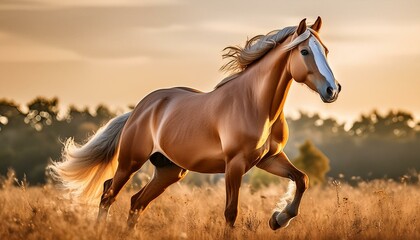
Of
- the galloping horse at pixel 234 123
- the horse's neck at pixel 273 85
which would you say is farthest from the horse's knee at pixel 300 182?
the horse's neck at pixel 273 85

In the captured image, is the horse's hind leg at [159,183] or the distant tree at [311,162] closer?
the horse's hind leg at [159,183]

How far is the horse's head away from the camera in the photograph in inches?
306

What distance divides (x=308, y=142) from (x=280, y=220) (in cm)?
3886

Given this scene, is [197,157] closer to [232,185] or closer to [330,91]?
[232,185]

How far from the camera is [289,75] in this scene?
26.9ft

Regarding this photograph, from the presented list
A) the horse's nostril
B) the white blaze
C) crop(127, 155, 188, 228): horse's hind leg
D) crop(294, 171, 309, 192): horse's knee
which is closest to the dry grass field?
crop(127, 155, 188, 228): horse's hind leg

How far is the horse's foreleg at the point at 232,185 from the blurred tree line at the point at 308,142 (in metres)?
32.2

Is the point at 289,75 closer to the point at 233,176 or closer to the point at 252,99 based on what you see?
the point at 252,99

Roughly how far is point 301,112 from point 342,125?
547 cm

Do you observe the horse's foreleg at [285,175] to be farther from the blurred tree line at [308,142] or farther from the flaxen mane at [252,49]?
the blurred tree line at [308,142]

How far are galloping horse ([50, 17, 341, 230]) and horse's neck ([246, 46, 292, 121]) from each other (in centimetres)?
1

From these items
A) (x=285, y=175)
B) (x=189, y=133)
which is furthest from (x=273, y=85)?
(x=189, y=133)

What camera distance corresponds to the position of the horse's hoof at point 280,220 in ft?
27.9

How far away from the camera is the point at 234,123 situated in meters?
8.19
